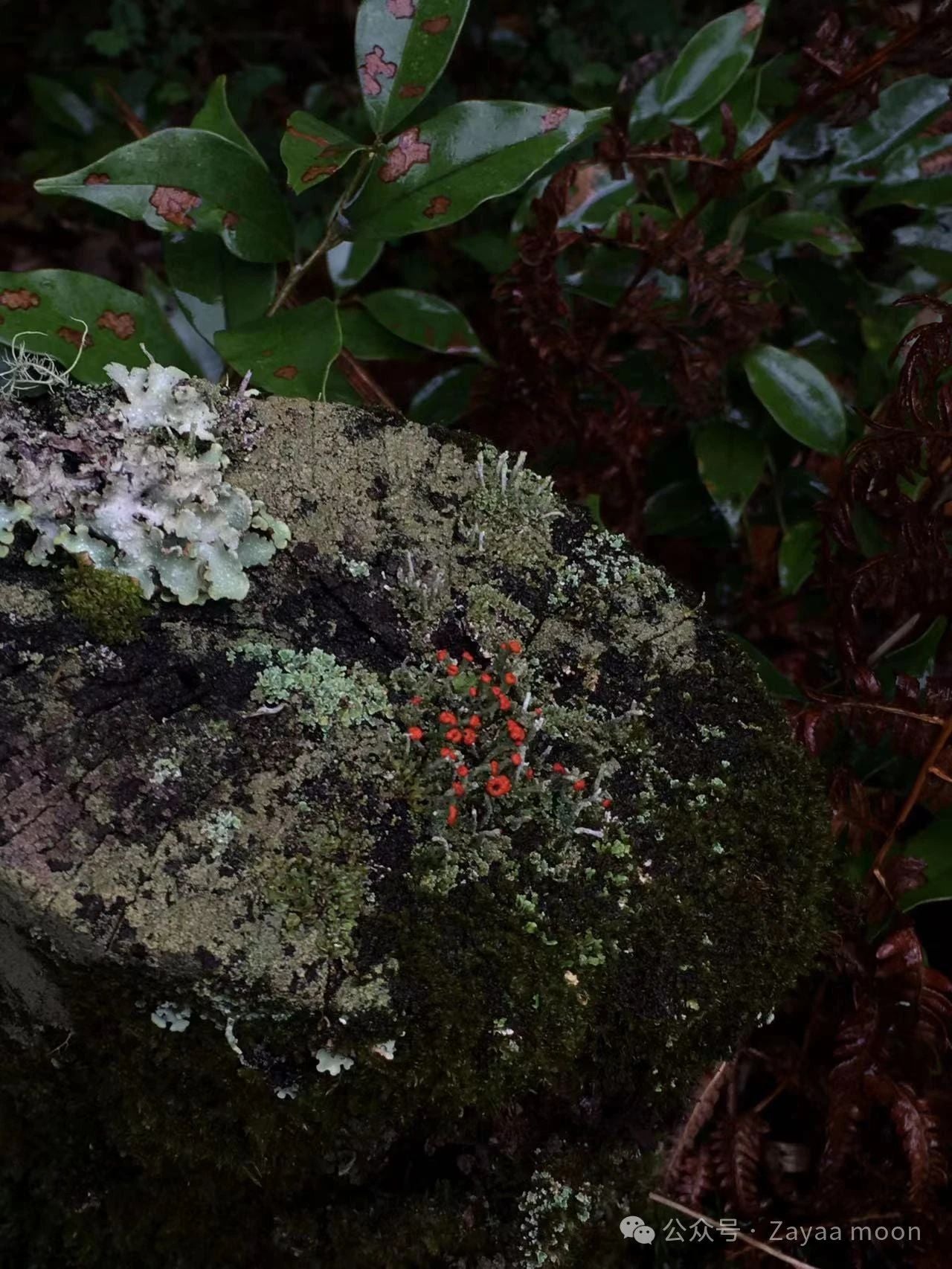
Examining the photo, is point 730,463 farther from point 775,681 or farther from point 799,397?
point 775,681

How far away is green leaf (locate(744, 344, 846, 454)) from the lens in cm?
233

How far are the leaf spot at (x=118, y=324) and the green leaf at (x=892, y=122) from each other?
167 centimetres

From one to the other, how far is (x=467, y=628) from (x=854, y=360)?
1.54 metres

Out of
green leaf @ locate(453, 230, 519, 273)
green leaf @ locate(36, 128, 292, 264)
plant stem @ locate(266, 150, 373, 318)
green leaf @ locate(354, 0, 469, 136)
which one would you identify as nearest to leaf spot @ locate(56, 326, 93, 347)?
green leaf @ locate(36, 128, 292, 264)

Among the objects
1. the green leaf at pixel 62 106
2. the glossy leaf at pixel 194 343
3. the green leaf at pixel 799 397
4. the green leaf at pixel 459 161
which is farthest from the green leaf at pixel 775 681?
the green leaf at pixel 62 106

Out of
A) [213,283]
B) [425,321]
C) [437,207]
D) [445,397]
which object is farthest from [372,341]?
[437,207]

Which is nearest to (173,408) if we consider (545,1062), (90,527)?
(90,527)

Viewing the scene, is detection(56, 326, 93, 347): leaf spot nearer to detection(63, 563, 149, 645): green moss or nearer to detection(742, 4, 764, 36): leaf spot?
detection(63, 563, 149, 645): green moss

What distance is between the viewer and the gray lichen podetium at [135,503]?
148cm

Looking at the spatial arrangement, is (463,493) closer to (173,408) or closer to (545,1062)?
(173,408)

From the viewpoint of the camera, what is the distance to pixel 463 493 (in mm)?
1749

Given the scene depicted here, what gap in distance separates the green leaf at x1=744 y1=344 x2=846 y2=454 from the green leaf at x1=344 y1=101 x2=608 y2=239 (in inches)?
27.6

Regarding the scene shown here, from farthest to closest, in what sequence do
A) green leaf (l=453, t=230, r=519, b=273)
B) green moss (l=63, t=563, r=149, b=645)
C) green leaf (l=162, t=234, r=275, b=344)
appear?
green leaf (l=453, t=230, r=519, b=273)
green leaf (l=162, t=234, r=275, b=344)
green moss (l=63, t=563, r=149, b=645)

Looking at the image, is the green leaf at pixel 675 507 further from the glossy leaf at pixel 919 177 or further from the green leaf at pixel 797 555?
the glossy leaf at pixel 919 177
